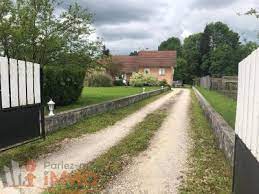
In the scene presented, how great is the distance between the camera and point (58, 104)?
58.5 feet

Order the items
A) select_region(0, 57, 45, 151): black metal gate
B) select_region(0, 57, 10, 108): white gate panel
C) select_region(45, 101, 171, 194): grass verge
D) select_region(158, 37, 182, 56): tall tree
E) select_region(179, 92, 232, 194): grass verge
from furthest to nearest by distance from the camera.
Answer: select_region(158, 37, 182, 56): tall tree → select_region(0, 57, 45, 151): black metal gate → select_region(0, 57, 10, 108): white gate panel → select_region(179, 92, 232, 194): grass verge → select_region(45, 101, 171, 194): grass verge

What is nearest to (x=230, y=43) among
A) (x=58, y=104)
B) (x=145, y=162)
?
(x=58, y=104)

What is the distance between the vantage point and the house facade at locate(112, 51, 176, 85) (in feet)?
250

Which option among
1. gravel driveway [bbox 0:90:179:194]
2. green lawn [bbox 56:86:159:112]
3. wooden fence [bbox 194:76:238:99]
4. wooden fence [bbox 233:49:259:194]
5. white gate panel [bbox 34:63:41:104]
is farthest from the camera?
wooden fence [bbox 194:76:238:99]

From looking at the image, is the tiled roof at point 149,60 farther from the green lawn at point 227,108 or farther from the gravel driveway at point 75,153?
the gravel driveway at point 75,153

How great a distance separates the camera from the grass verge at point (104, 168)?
5.93 meters

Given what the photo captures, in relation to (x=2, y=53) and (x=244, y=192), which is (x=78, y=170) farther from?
(x=2, y=53)

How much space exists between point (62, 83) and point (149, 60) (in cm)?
6132

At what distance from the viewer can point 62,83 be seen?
17188mm

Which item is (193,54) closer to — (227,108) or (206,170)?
(227,108)

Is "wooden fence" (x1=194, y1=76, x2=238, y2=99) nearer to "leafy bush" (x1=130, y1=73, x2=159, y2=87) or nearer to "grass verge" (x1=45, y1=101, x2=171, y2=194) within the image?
"grass verge" (x1=45, y1=101, x2=171, y2=194)

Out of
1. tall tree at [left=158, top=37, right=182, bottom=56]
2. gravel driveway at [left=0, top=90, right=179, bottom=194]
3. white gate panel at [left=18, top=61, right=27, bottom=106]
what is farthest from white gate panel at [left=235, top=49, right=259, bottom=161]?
tall tree at [left=158, top=37, right=182, bottom=56]

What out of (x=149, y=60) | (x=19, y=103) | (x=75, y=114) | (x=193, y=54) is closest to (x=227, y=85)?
(x=75, y=114)

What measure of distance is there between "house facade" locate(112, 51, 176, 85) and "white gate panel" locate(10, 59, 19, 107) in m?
67.5
